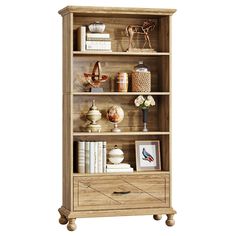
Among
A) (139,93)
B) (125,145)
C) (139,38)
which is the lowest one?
(125,145)

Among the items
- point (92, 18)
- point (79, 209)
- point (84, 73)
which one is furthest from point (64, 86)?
point (79, 209)

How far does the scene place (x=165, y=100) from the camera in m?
7.31

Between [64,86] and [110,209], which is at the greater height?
[64,86]

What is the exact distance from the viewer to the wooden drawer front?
276 inches

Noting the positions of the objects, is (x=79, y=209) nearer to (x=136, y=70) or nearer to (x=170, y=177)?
(x=170, y=177)

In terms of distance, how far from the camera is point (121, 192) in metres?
7.11

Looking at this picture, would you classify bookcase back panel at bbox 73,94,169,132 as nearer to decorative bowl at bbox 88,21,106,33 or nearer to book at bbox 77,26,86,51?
book at bbox 77,26,86,51

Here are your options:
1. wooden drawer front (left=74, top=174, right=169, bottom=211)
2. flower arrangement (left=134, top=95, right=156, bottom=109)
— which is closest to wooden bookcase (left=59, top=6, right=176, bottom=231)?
wooden drawer front (left=74, top=174, right=169, bottom=211)

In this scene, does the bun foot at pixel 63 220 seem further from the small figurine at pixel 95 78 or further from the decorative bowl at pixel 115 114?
the small figurine at pixel 95 78

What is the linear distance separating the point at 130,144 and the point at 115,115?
0.38m

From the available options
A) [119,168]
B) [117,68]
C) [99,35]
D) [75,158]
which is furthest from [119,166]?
[99,35]

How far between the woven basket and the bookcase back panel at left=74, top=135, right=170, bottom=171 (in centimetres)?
47

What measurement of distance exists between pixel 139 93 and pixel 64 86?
685 millimetres

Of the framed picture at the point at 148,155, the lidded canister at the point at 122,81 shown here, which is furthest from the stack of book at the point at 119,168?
the lidded canister at the point at 122,81
